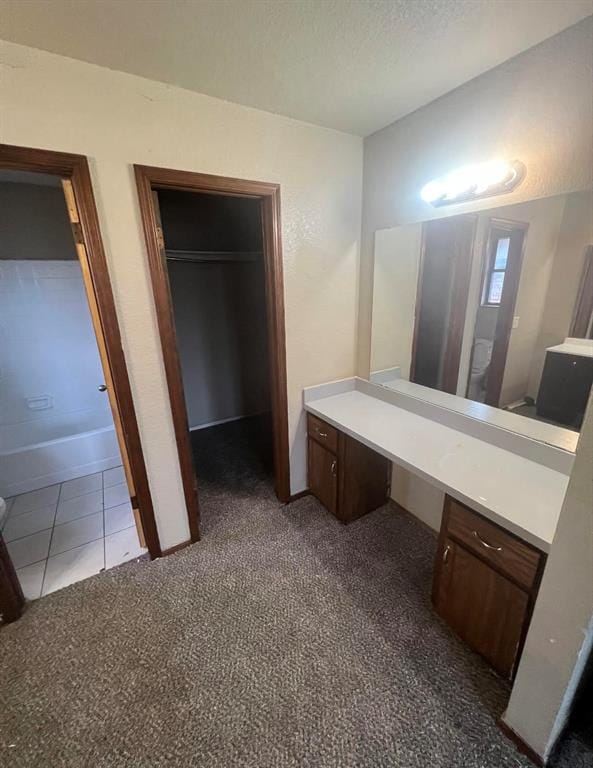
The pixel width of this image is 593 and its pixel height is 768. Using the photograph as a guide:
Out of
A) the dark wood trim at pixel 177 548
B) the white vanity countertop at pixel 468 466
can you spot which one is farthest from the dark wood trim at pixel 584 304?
the dark wood trim at pixel 177 548

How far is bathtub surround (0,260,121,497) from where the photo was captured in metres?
2.55

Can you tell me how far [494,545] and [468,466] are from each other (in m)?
0.33

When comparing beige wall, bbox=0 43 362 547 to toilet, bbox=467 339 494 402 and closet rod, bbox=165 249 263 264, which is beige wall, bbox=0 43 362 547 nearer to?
toilet, bbox=467 339 494 402

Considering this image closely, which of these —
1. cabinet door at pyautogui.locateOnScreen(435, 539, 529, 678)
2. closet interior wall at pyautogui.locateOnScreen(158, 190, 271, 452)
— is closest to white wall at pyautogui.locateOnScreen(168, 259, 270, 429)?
closet interior wall at pyautogui.locateOnScreen(158, 190, 271, 452)

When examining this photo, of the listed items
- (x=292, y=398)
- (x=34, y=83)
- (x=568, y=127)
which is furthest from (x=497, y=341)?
(x=34, y=83)

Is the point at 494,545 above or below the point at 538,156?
below

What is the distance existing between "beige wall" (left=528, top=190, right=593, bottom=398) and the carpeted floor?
1.36 metres

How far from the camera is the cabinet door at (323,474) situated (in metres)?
2.11

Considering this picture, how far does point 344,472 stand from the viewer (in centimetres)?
205

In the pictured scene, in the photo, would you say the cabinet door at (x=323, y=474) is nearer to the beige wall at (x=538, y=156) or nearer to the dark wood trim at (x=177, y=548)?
the dark wood trim at (x=177, y=548)

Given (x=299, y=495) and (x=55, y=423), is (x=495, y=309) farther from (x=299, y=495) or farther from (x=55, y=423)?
(x=55, y=423)

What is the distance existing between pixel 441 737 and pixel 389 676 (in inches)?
9.1

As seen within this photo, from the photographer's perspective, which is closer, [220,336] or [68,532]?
[68,532]

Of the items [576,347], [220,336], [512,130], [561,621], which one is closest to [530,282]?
[576,347]
